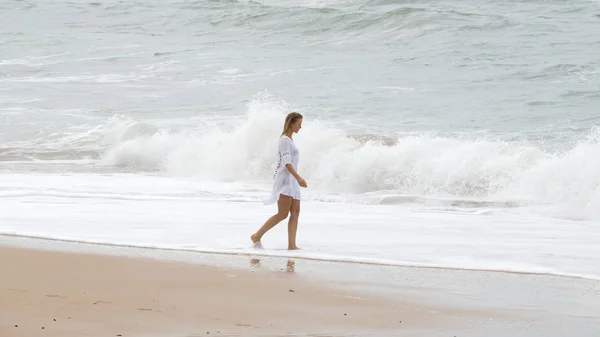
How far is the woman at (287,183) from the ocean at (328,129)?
0.23m

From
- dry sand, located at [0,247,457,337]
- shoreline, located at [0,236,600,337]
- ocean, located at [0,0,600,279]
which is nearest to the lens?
dry sand, located at [0,247,457,337]

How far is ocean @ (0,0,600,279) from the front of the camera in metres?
10.1

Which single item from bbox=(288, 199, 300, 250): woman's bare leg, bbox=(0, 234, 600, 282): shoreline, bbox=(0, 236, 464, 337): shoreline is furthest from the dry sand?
bbox=(288, 199, 300, 250): woman's bare leg

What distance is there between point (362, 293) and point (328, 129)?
8807 millimetres

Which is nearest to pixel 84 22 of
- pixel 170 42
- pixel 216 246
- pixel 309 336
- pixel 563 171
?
pixel 170 42

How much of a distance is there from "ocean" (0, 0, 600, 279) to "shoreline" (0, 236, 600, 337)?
46cm

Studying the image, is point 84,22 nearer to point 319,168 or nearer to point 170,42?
point 170,42

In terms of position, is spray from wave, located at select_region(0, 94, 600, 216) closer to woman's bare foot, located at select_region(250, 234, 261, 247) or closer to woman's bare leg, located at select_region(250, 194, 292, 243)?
woman's bare leg, located at select_region(250, 194, 292, 243)

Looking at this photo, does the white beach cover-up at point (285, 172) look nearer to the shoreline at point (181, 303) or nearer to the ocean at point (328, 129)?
the ocean at point (328, 129)

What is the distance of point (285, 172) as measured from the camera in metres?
9.33

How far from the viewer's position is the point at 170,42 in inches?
1179

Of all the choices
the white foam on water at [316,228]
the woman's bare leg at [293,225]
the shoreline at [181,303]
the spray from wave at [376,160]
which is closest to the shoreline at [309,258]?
the white foam on water at [316,228]

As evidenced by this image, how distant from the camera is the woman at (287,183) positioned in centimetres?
922

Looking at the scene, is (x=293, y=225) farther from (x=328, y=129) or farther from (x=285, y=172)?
(x=328, y=129)
